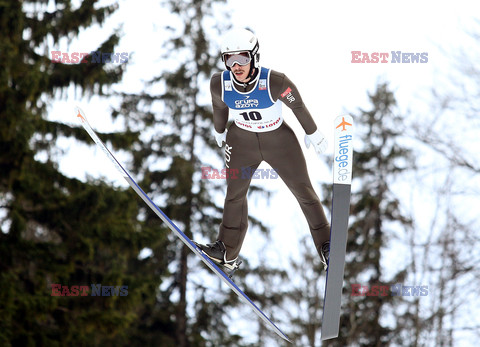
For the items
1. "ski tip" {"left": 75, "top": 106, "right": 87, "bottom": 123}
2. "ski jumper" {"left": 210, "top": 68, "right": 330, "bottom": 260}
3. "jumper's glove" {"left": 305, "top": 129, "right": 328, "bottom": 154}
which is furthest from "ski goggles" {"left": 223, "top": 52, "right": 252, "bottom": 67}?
"ski tip" {"left": 75, "top": 106, "right": 87, "bottom": 123}

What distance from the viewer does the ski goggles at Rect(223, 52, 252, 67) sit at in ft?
15.8

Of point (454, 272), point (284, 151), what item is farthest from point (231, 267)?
point (454, 272)

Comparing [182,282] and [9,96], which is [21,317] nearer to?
[9,96]

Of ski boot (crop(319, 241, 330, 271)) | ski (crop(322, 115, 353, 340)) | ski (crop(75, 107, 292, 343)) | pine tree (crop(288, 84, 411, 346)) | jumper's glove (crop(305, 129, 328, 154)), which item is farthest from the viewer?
pine tree (crop(288, 84, 411, 346))

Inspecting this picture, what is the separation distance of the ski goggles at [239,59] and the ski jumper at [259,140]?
0.14m

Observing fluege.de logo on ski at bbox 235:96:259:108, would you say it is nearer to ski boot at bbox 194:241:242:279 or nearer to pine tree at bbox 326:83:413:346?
ski boot at bbox 194:241:242:279

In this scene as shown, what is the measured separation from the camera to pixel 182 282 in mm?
16188

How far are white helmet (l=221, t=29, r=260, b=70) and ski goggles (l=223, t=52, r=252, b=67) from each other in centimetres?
2

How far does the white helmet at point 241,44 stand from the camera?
191 inches

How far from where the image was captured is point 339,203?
5.04 metres

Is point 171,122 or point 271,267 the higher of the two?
point 171,122

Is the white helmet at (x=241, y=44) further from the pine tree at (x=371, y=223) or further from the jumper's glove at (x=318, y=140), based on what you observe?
the pine tree at (x=371, y=223)

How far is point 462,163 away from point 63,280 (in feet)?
24.1

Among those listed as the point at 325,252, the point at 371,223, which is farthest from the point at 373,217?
the point at 325,252
